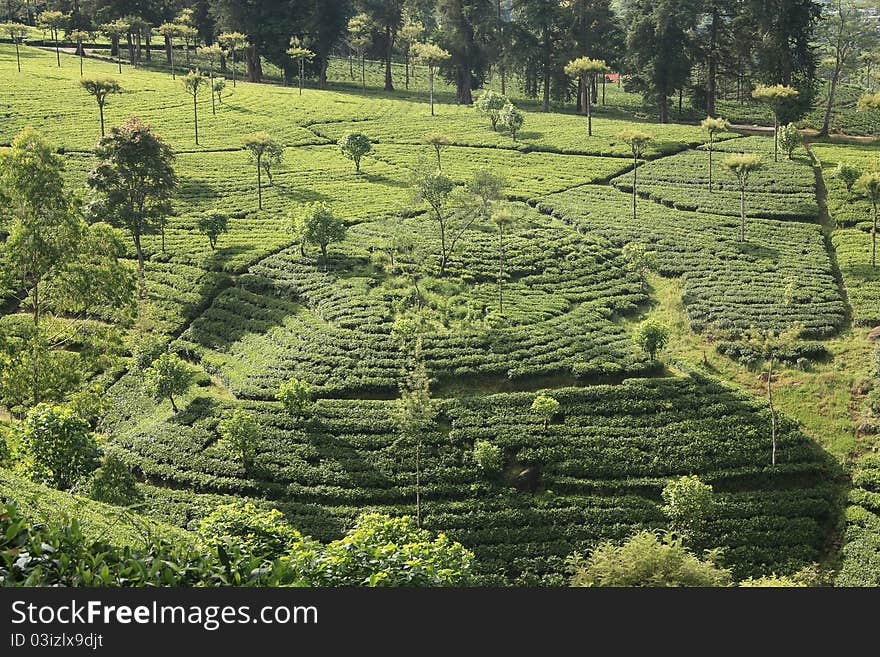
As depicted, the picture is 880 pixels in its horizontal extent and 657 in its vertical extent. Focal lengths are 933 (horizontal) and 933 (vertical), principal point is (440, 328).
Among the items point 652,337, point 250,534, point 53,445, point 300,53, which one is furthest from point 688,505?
point 300,53

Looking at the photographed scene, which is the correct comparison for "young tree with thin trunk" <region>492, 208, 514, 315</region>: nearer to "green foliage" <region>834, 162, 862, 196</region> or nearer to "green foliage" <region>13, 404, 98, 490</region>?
"green foliage" <region>13, 404, 98, 490</region>

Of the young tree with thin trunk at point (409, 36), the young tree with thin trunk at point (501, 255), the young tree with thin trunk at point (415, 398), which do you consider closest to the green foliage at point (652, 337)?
the young tree with thin trunk at point (501, 255)

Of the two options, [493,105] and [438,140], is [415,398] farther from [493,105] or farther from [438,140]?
[493,105]

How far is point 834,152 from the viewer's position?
238ft

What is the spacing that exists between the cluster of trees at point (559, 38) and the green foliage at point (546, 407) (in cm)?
4891

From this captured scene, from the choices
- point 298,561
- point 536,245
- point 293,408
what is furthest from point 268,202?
point 298,561

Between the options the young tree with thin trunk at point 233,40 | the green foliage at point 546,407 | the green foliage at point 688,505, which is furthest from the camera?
the young tree with thin trunk at point 233,40

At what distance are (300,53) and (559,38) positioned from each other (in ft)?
87.3

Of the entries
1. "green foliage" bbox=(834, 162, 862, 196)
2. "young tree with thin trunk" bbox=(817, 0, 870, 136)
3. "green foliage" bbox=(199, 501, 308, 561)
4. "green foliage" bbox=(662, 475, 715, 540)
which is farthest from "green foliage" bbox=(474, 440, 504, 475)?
"young tree with thin trunk" bbox=(817, 0, 870, 136)

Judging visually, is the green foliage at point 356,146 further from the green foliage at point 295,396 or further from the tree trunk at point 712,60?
the tree trunk at point 712,60

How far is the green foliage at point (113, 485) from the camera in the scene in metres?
30.3

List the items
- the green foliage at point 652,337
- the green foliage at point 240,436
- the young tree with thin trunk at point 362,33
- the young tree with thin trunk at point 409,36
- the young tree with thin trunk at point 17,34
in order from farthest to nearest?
1. the young tree with thin trunk at point 17,34
2. the young tree with thin trunk at point 362,33
3. the young tree with thin trunk at point 409,36
4. the green foliage at point 652,337
5. the green foliage at point 240,436

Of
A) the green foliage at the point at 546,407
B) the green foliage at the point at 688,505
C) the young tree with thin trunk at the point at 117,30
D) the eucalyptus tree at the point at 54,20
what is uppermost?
the eucalyptus tree at the point at 54,20

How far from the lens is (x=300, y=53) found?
9512 centimetres
